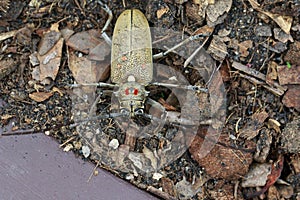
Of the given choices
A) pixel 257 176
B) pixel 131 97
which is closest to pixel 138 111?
pixel 131 97

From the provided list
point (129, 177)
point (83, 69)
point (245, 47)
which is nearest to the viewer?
point (129, 177)

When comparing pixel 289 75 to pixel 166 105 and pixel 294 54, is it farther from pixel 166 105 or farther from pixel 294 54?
pixel 166 105

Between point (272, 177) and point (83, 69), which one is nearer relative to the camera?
point (272, 177)

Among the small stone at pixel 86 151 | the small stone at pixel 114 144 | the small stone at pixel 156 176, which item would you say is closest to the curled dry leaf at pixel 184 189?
the small stone at pixel 156 176

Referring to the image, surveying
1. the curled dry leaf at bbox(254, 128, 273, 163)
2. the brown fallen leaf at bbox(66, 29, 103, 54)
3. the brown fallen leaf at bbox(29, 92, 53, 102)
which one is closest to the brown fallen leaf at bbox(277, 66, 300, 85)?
the curled dry leaf at bbox(254, 128, 273, 163)

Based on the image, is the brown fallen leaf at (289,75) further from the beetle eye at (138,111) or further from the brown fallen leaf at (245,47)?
the beetle eye at (138,111)

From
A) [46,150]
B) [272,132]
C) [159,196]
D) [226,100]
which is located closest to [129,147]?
[159,196]

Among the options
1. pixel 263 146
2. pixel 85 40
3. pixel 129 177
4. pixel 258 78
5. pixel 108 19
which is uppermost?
pixel 108 19
